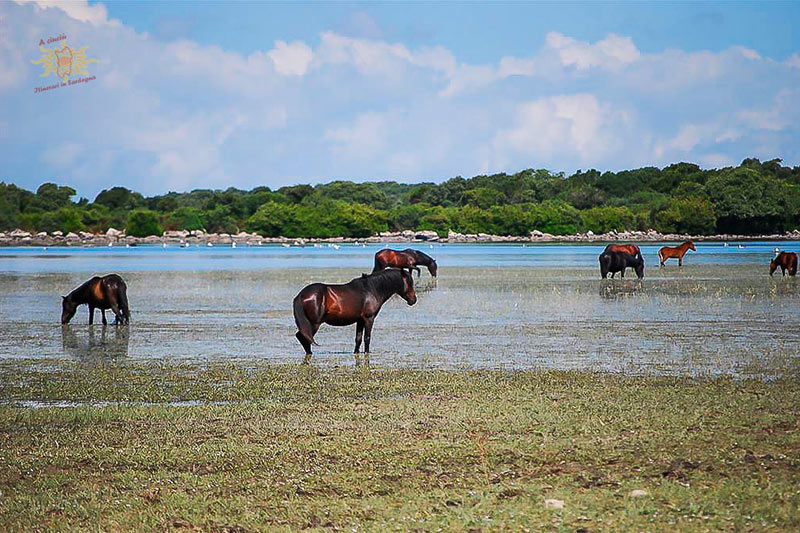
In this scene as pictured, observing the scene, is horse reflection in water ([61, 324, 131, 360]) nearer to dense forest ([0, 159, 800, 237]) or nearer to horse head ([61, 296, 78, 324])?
horse head ([61, 296, 78, 324])

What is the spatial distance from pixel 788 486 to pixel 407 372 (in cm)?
619

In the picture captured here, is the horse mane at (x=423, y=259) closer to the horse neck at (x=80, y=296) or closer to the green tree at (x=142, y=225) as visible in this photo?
the horse neck at (x=80, y=296)

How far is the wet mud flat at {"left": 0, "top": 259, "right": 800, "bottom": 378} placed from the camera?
13.3 m

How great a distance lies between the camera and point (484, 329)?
1736cm

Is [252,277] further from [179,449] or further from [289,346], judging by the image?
[179,449]

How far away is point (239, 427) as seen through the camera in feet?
28.9

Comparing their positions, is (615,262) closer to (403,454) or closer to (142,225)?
(403,454)

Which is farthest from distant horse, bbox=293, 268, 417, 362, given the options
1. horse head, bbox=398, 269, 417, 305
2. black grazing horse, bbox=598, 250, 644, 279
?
black grazing horse, bbox=598, 250, 644, 279

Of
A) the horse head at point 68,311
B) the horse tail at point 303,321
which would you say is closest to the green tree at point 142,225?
the horse head at point 68,311

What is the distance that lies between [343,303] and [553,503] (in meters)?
7.76

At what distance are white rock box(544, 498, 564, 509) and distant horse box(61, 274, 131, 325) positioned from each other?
1348cm

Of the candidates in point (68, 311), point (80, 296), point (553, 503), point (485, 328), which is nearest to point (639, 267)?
point (485, 328)

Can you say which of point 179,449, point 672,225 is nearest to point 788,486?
point 179,449

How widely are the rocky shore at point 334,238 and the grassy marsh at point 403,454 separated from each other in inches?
4204
